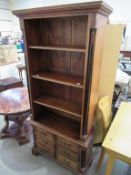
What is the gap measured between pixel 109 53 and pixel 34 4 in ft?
20.1

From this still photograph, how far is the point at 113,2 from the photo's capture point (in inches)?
182

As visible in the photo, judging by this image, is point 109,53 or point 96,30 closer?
point 96,30

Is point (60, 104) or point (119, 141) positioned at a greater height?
point (60, 104)

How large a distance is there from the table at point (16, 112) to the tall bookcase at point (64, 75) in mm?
344

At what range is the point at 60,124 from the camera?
1764 mm

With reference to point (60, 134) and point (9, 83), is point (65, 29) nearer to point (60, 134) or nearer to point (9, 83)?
point (60, 134)

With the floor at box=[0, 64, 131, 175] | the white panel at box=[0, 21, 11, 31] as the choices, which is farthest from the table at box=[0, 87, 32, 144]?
the white panel at box=[0, 21, 11, 31]

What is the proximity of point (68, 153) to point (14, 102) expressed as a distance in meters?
1.17

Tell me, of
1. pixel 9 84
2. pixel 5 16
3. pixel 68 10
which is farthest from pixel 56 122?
pixel 5 16

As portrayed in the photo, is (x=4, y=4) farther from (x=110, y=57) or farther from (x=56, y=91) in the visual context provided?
(x=110, y=57)

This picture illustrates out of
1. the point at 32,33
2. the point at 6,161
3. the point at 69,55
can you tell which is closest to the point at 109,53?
the point at 69,55

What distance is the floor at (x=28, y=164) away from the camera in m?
1.77

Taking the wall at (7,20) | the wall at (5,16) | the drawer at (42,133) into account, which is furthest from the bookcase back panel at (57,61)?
the wall at (5,16)

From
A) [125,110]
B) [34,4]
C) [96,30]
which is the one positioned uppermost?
[34,4]
